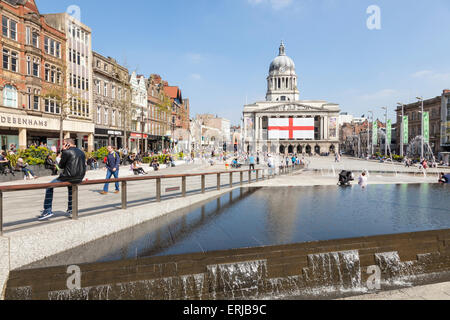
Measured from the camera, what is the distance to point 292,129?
427ft

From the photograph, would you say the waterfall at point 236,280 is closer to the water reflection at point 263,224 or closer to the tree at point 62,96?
the water reflection at point 263,224

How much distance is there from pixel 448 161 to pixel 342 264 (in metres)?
50.5

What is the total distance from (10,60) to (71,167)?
27432 millimetres

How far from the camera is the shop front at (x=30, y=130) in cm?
2795

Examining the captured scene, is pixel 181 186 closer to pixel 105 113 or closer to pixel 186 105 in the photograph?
pixel 105 113

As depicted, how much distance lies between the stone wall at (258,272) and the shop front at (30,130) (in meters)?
22.9

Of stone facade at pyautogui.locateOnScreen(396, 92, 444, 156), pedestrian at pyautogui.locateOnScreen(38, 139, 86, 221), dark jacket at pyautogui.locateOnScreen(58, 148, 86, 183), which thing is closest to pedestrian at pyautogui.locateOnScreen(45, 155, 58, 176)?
pedestrian at pyautogui.locateOnScreen(38, 139, 86, 221)

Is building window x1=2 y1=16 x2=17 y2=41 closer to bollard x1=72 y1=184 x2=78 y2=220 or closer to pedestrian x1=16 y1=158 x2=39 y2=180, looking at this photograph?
pedestrian x1=16 y1=158 x2=39 y2=180

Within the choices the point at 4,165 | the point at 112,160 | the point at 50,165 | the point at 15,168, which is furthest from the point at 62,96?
the point at 112,160

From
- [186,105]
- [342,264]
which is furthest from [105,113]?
[186,105]

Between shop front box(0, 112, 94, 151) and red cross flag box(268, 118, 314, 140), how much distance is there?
100 metres

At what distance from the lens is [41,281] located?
17.5 ft

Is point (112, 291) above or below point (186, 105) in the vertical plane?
below

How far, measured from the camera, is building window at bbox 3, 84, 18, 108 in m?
27.6
